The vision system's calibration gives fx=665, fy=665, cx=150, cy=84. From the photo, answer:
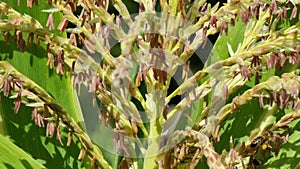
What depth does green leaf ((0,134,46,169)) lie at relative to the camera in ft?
6.54

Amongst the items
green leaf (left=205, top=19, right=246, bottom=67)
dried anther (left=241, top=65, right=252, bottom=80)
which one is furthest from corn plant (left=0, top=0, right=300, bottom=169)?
green leaf (left=205, top=19, right=246, bottom=67)

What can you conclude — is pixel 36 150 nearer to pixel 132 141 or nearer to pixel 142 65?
pixel 132 141

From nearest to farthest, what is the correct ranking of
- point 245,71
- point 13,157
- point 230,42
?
point 245,71 < point 13,157 < point 230,42

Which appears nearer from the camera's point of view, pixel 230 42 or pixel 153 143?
pixel 153 143

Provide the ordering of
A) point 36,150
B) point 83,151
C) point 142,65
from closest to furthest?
point 142,65
point 83,151
point 36,150

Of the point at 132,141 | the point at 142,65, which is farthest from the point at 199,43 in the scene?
the point at 132,141

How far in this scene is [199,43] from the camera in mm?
1962

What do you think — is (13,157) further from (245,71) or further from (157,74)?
(245,71)

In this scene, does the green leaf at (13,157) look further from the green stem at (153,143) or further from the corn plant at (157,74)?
the green stem at (153,143)

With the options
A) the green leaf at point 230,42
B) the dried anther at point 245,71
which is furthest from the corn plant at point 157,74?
the green leaf at point 230,42

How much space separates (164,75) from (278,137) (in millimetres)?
412

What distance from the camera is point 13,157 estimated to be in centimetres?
204

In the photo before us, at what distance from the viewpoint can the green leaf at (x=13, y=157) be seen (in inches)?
78.4

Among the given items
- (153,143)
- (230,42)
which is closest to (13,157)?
(153,143)
